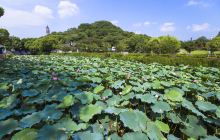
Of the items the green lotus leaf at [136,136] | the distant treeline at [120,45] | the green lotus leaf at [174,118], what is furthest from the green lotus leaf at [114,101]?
the distant treeline at [120,45]

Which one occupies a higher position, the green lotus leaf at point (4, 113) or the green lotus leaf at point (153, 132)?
the green lotus leaf at point (4, 113)

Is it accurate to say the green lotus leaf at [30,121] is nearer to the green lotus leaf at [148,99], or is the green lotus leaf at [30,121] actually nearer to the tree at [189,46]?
the green lotus leaf at [148,99]

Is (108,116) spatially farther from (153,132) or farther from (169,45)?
(169,45)

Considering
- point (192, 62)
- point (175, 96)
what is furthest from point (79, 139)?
point (192, 62)

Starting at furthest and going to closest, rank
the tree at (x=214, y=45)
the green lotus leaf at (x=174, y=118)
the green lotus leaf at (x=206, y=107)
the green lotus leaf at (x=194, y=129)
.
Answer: the tree at (x=214, y=45), the green lotus leaf at (x=206, y=107), the green lotus leaf at (x=174, y=118), the green lotus leaf at (x=194, y=129)

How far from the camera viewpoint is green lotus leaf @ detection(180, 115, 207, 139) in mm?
2812

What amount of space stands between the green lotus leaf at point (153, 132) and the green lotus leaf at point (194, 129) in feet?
1.40

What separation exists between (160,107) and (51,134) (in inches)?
56.5

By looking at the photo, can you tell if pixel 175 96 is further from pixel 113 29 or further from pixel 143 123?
pixel 113 29

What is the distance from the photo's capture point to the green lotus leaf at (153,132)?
2478 mm

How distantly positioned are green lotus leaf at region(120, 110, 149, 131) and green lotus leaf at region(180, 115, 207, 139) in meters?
0.54

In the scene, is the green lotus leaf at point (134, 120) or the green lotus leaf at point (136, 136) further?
the green lotus leaf at point (134, 120)

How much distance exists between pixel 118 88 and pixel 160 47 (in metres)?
47.3

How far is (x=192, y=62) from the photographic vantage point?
17828 millimetres
